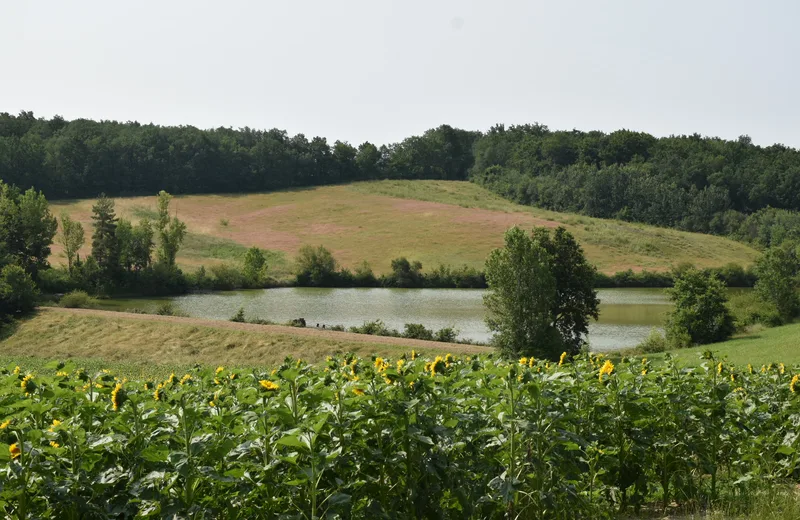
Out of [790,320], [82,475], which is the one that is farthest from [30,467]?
[790,320]

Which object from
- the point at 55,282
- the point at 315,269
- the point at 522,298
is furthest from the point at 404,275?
the point at 522,298

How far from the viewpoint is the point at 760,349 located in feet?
86.1

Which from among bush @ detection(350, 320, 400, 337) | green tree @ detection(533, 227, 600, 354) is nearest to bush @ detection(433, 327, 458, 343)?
bush @ detection(350, 320, 400, 337)

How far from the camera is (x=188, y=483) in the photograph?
3506mm

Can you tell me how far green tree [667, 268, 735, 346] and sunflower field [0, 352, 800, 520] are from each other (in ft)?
91.9

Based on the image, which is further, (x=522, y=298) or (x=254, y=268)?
(x=254, y=268)

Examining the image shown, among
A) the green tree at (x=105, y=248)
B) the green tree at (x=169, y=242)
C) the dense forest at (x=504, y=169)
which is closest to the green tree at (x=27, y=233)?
the green tree at (x=105, y=248)

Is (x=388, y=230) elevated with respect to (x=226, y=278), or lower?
elevated

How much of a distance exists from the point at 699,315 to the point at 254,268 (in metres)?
35.9

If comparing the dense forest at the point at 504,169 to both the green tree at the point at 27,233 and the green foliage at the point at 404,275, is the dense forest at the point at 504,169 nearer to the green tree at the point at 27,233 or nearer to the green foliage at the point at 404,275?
the green tree at the point at 27,233

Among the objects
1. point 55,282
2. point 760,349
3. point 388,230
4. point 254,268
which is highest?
point 388,230

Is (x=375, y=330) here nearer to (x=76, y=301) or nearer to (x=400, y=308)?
(x=400, y=308)

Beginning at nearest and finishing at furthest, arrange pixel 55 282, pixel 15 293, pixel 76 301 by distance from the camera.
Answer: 1. pixel 15 293
2. pixel 76 301
3. pixel 55 282

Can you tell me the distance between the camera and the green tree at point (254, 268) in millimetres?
57500
